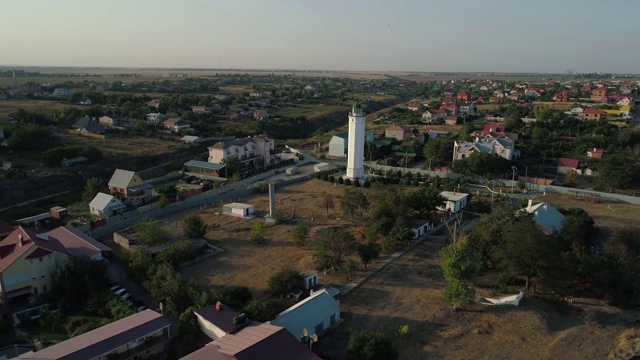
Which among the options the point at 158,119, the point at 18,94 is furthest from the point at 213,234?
the point at 18,94

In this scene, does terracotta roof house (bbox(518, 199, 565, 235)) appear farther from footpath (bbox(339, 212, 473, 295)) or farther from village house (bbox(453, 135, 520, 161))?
village house (bbox(453, 135, 520, 161))

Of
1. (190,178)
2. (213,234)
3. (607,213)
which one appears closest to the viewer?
(213,234)

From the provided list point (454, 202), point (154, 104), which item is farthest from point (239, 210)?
point (154, 104)

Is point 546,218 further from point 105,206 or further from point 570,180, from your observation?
point 105,206

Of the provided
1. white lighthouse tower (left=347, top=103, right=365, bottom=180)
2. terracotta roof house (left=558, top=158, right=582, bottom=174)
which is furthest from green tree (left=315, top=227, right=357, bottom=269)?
terracotta roof house (left=558, top=158, right=582, bottom=174)

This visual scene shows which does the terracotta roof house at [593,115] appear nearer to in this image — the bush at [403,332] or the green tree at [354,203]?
the green tree at [354,203]

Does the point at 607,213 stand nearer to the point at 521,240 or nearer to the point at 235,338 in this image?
the point at 521,240
